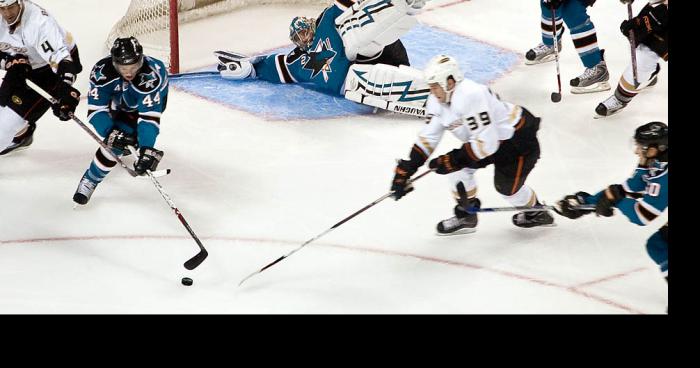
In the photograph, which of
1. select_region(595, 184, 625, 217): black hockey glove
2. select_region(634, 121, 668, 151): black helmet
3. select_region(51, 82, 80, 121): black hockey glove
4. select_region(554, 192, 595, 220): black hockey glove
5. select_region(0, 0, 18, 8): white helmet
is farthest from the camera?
select_region(0, 0, 18, 8): white helmet

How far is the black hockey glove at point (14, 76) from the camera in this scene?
15.6 ft

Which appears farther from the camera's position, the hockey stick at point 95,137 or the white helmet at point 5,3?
the white helmet at point 5,3

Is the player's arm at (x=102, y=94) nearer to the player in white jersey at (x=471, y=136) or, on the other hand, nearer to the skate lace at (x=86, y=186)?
the skate lace at (x=86, y=186)

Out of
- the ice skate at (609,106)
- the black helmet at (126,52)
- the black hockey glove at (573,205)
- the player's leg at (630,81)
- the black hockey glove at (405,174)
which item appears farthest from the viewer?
the ice skate at (609,106)

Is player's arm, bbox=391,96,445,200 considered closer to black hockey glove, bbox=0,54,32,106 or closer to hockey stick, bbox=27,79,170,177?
hockey stick, bbox=27,79,170,177

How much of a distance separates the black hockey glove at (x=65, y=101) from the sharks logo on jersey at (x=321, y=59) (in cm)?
154

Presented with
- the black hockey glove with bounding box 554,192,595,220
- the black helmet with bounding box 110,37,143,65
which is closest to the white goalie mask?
the black hockey glove with bounding box 554,192,595,220

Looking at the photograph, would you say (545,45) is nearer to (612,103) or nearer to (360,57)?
(612,103)

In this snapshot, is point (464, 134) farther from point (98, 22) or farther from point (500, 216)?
point (98, 22)

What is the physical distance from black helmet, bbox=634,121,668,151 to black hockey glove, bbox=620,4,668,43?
4.89 ft

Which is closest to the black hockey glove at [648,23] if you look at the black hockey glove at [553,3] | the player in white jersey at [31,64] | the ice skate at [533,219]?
the black hockey glove at [553,3]

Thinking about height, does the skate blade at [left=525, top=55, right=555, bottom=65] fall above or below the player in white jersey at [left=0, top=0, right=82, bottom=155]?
below

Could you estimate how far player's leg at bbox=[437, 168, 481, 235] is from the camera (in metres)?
4.34

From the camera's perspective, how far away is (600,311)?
152 inches
